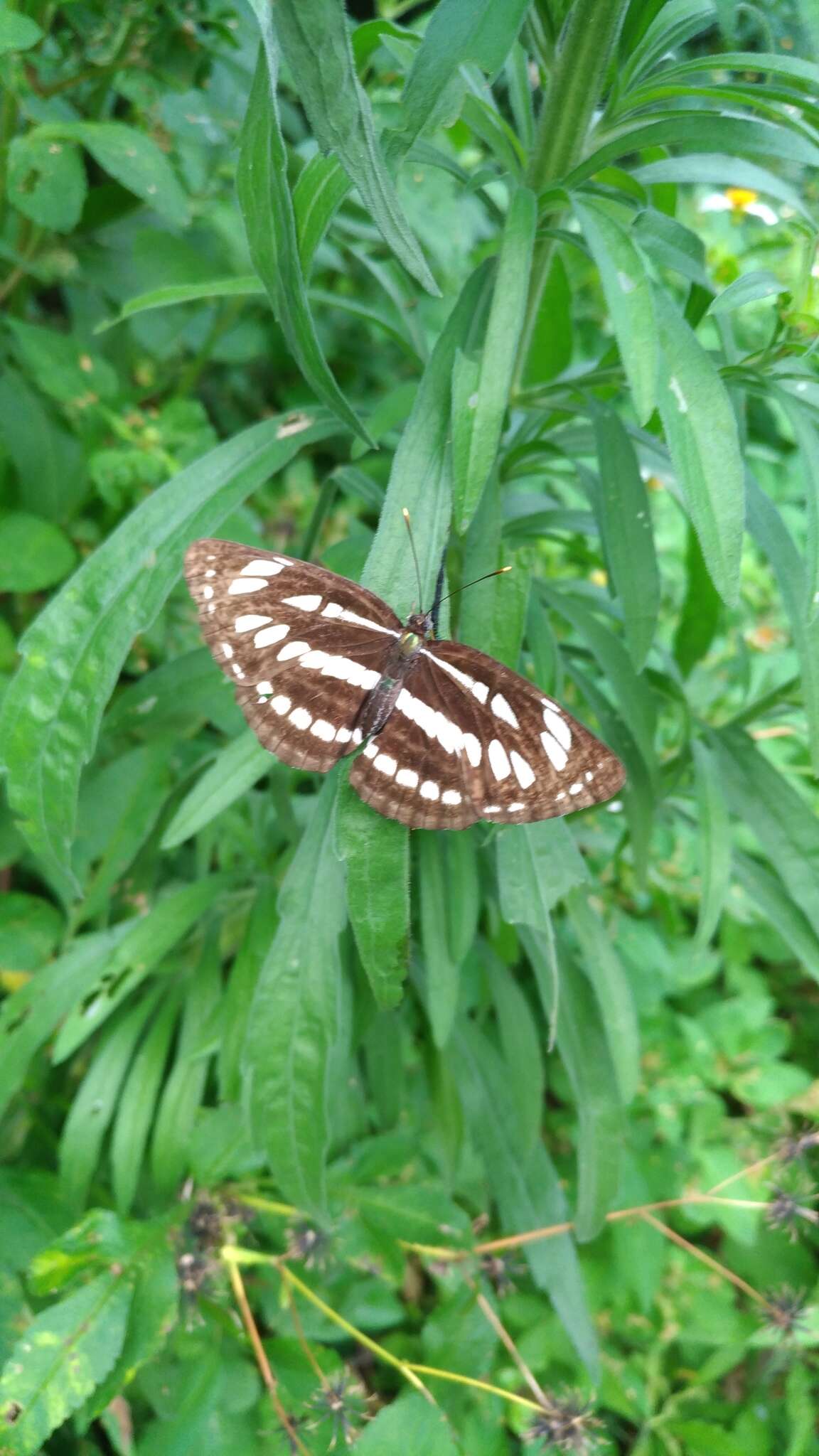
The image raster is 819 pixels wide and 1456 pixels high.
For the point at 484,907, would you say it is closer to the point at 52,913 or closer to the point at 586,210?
the point at 52,913

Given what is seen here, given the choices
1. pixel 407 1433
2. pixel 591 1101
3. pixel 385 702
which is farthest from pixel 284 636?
pixel 407 1433

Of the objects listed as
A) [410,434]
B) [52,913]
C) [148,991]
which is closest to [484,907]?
[148,991]

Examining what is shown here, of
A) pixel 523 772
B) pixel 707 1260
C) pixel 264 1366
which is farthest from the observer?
pixel 707 1260

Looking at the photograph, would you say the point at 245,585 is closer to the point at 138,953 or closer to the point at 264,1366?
the point at 138,953

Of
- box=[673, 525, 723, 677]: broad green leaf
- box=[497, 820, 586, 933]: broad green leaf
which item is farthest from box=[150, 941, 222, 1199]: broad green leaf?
box=[673, 525, 723, 677]: broad green leaf

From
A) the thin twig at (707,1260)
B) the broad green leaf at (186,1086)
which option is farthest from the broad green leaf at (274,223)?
the thin twig at (707,1260)
